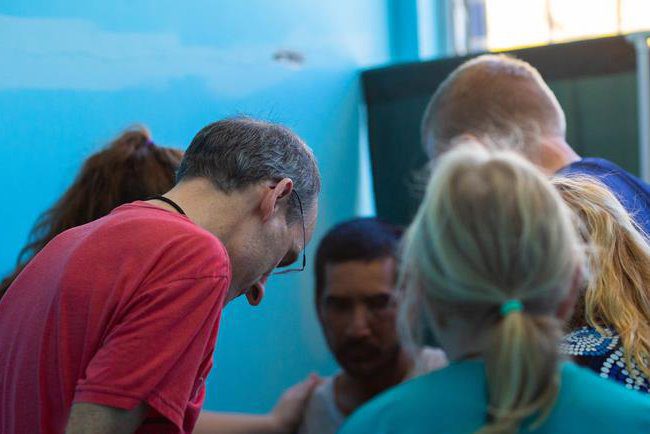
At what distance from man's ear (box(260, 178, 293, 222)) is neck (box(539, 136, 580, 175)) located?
99 cm

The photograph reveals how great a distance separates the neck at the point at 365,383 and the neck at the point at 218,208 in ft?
4.21

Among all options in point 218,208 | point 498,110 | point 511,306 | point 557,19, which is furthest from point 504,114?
point 557,19

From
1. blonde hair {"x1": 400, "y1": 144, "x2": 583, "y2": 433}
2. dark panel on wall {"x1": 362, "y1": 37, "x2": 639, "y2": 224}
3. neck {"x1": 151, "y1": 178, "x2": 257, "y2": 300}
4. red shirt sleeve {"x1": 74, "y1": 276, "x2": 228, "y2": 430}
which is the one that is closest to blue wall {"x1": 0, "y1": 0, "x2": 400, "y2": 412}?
dark panel on wall {"x1": 362, "y1": 37, "x2": 639, "y2": 224}

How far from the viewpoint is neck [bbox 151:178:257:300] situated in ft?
4.75

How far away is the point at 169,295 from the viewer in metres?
1.24

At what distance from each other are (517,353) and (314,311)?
224 cm

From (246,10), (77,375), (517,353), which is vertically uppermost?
(246,10)

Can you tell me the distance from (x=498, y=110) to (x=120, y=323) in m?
1.39

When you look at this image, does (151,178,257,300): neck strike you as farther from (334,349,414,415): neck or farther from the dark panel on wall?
the dark panel on wall

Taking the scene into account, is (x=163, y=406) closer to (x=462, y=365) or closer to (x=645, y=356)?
(x=462, y=365)

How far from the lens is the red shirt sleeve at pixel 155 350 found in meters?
1.21

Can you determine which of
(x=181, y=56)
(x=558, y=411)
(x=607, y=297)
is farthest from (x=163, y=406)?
(x=181, y=56)

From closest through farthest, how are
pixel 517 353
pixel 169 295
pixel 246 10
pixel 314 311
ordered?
pixel 517 353 < pixel 169 295 < pixel 246 10 < pixel 314 311

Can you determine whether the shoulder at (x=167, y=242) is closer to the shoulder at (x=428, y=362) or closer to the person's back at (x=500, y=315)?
the person's back at (x=500, y=315)
